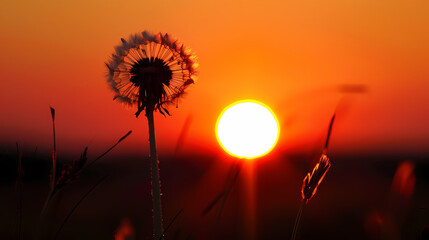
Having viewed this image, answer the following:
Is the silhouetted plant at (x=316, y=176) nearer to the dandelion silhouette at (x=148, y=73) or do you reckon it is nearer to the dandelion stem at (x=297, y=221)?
the dandelion stem at (x=297, y=221)

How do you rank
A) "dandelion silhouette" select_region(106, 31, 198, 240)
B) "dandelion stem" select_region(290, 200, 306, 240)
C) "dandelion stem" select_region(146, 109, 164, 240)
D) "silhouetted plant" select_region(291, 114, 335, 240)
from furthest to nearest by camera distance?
1. "dandelion silhouette" select_region(106, 31, 198, 240)
2. "dandelion stem" select_region(146, 109, 164, 240)
3. "dandelion stem" select_region(290, 200, 306, 240)
4. "silhouetted plant" select_region(291, 114, 335, 240)

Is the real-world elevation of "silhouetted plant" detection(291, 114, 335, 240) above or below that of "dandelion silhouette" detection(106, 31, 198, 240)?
below

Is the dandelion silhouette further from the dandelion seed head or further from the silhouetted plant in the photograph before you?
the silhouetted plant

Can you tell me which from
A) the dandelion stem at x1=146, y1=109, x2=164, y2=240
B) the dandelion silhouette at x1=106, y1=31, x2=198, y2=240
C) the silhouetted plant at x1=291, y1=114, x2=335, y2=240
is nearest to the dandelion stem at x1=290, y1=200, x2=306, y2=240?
the silhouetted plant at x1=291, y1=114, x2=335, y2=240

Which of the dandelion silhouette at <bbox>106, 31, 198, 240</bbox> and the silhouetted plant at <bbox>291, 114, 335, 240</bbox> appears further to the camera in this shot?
the dandelion silhouette at <bbox>106, 31, 198, 240</bbox>

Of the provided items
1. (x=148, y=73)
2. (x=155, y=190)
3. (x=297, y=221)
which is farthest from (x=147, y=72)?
(x=297, y=221)

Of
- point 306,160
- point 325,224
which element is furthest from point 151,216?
point 325,224

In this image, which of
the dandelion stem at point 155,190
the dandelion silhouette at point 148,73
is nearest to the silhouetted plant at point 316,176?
the dandelion stem at point 155,190

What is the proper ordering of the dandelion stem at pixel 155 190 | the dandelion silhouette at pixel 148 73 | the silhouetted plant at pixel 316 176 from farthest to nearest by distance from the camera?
the dandelion silhouette at pixel 148 73 → the dandelion stem at pixel 155 190 → the silhouetted plant at pixel 316 176
